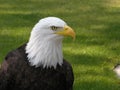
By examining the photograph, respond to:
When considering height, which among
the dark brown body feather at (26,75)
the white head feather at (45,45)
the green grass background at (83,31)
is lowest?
the green grass background at (83,31)

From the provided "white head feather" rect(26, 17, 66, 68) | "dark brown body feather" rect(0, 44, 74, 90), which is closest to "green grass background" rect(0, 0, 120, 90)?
"dark brown body feather" rect(0, 44, 74, 90)

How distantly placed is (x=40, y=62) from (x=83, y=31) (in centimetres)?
553

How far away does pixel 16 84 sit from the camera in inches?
251

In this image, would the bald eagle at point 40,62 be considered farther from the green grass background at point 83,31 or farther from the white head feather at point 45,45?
the green grass background at point 83,31

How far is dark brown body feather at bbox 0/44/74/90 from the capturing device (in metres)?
6.31

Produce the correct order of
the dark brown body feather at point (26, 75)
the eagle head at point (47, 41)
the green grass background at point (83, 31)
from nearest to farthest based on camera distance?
the eagle head at point (47, 41) < the dark brown body feather at point (26, 75) < the green grass background at point (83, 31)

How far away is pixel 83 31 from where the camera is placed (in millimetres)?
11734

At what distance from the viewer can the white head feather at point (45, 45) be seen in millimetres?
6098

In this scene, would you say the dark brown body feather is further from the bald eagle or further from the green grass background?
the green grass background

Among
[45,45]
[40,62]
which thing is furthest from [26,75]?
[45,45]

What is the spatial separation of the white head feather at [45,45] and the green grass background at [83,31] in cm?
216

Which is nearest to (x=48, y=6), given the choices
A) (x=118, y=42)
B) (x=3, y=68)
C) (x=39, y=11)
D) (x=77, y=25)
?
(x=39, y=11)

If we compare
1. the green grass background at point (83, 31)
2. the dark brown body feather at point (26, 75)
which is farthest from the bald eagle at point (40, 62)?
the green grass background at point (83, 31)

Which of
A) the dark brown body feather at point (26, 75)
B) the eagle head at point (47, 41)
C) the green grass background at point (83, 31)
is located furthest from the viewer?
the green grass background at point (83, 31)
